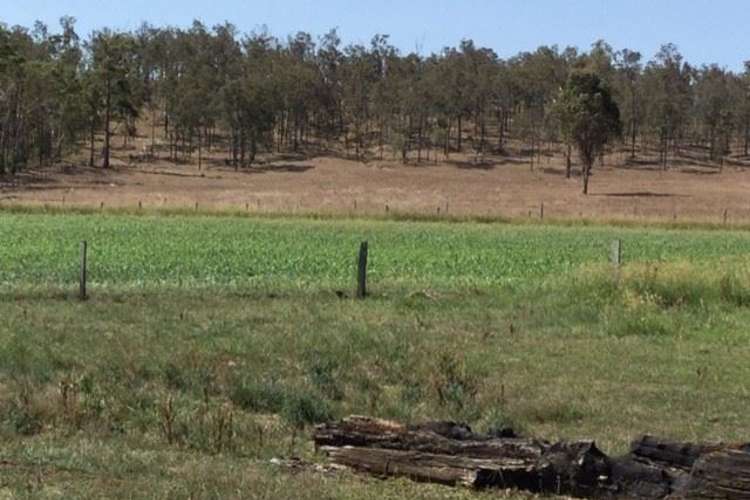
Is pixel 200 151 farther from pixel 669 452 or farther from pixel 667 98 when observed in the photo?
pixel 669 452

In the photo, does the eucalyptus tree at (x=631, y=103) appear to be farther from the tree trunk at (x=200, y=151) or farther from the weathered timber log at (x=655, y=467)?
the weathered timber log at (x=655, y=467)

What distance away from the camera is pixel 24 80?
10481cm

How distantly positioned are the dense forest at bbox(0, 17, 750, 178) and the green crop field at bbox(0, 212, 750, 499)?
81582 mm

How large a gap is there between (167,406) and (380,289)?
13.2 metres

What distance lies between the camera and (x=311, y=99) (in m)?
140

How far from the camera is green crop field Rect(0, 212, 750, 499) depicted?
8.11 meters

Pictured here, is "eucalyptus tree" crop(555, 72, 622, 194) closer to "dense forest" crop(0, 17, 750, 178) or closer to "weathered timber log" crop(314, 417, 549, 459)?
"dense forest" crop(0, 17, 750, 178)

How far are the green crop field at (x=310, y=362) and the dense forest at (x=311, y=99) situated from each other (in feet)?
268

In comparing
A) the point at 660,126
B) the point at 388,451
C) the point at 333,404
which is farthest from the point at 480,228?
the point at 660,126

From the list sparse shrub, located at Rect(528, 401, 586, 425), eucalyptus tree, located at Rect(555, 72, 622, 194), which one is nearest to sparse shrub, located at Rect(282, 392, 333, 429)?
sparse shrub, located at Rect(528, 401, 586, 425)

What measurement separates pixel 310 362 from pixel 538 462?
633cm

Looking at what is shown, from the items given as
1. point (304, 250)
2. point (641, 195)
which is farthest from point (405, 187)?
point (304, 250)

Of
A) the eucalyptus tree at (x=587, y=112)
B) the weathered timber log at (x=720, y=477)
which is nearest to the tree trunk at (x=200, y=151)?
the eucalyptus tree at (x=587, y=112)

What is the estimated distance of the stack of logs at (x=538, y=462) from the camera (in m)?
6.81
